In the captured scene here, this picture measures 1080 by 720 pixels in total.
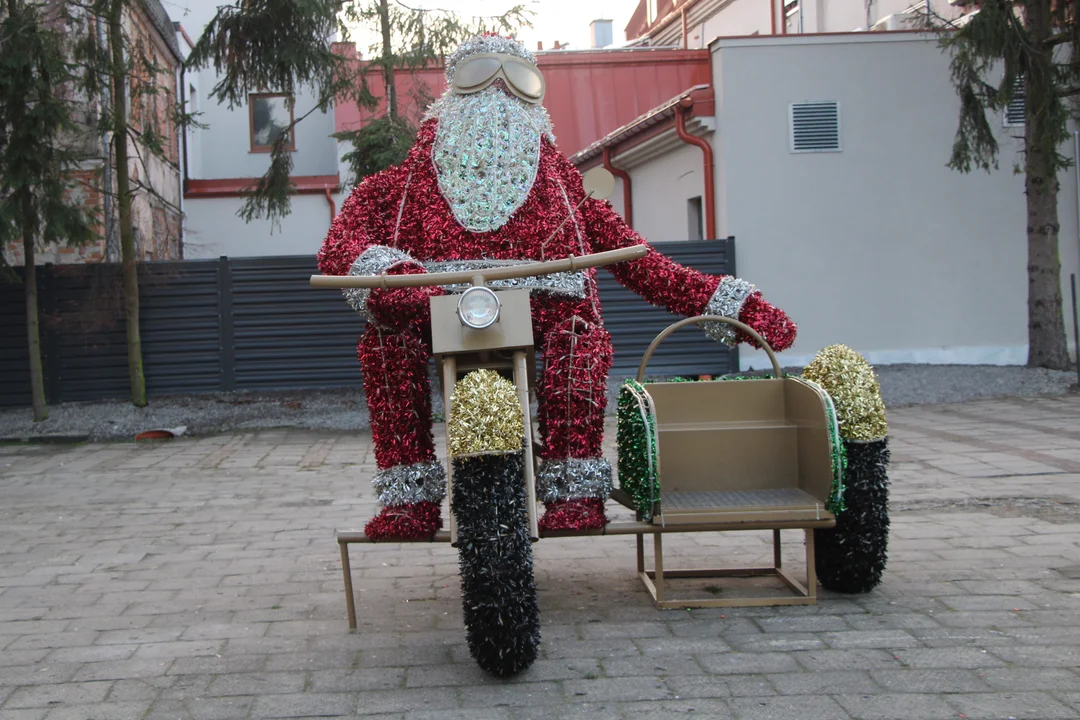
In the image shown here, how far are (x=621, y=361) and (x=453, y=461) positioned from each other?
947 centimetres

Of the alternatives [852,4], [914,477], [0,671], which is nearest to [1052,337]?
[914,477]

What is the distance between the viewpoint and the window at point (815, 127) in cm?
1295

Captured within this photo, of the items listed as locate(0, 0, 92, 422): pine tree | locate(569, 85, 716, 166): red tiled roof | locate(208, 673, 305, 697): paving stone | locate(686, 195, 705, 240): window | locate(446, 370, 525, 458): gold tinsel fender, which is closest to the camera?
locate(446, 370, 525, 458): gold tinsel fender

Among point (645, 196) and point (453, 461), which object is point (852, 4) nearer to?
point (645, 196)

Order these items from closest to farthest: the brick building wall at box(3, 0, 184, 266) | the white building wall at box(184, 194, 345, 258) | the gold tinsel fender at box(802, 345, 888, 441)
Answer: the gold tinsel fender at box(802, 345, 888, 441) < the brick building wall at box(3, 0, 184, 266) < the white building wall at box(184, 194, 345, 258)

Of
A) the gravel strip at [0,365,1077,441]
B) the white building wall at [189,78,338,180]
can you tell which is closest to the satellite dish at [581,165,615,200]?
the gravel strip at [0,365,1077,441]

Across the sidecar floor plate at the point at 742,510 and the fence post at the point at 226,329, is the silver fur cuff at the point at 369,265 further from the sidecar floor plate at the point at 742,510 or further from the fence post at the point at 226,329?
the fence post at the point at 226,329

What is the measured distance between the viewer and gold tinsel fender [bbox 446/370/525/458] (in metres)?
3.25

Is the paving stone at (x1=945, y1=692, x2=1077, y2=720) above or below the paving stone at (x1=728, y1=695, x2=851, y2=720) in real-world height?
below

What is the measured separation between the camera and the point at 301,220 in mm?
19328

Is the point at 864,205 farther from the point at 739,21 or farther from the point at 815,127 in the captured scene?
the point at 739,21

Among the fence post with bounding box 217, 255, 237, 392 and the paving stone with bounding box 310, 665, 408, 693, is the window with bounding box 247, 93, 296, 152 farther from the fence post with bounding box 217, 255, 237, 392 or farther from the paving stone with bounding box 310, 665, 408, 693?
the paving stone with bounding box 310, 665, 408, 693

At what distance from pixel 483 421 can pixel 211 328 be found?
32.4 feet

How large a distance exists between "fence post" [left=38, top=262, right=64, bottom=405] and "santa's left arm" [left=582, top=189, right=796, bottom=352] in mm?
9413
